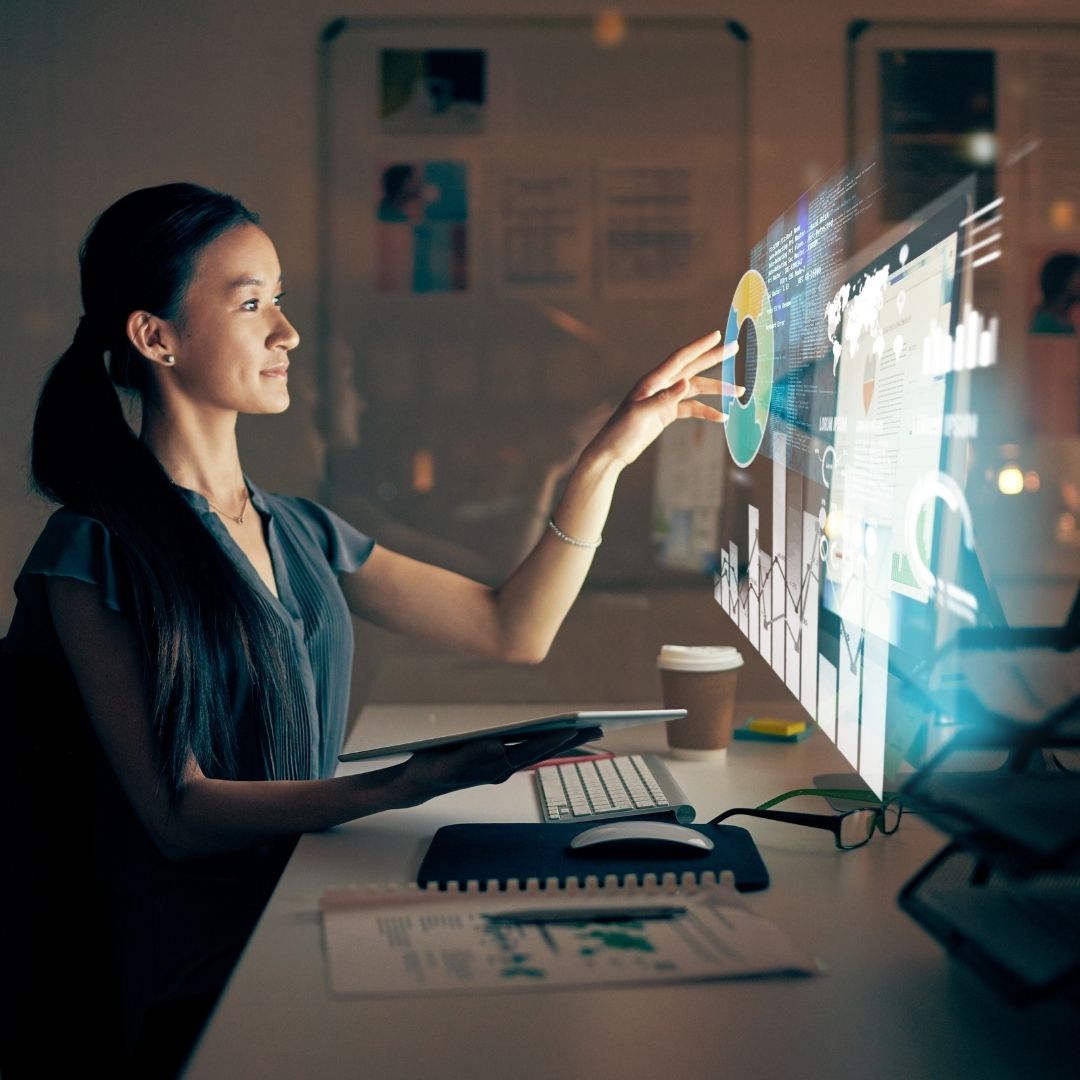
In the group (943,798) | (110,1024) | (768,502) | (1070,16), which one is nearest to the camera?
(943,798)

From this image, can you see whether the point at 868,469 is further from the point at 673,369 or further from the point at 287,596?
the point at 287,596

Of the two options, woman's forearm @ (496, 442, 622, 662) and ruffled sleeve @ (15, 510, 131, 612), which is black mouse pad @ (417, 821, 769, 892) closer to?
ruffled sleeve @ (15, 510, 131, 612)

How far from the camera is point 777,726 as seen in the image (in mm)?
1566

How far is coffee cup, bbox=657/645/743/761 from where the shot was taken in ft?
4.73

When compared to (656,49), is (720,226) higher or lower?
lower

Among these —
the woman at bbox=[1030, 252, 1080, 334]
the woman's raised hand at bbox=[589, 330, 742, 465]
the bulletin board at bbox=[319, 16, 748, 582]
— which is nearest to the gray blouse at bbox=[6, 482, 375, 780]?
the woman's raised hand at bbox=[589, 330, 742, 465]

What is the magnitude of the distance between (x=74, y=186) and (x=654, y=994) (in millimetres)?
2067

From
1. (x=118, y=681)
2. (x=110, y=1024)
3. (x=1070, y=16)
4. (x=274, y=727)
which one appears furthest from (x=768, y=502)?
(x=1070, y=16)

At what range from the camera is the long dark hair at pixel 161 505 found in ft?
3.82

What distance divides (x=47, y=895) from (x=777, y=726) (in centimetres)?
96

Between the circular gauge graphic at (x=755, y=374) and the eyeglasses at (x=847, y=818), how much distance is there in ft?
1.53

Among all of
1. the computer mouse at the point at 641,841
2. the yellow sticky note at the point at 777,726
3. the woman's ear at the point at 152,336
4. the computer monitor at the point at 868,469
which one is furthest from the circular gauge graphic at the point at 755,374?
the woman's ear at the point at 152,336

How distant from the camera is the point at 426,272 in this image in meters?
2.28

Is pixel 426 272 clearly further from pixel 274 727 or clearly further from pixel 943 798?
pixel 943 798
